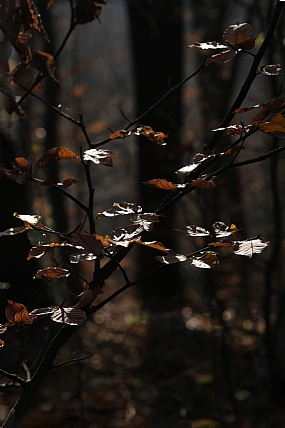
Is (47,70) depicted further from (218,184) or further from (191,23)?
(191,23)

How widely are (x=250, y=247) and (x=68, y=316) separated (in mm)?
475

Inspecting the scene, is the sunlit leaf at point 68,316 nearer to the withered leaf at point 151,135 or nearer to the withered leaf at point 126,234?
the withered leaf at point 126,234

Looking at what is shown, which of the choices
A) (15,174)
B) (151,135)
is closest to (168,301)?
(151,135)

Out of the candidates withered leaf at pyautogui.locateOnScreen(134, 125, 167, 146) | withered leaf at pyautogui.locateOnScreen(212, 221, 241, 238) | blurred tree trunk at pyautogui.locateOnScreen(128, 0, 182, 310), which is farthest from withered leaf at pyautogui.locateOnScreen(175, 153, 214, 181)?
blurred tree trunk at pyautogui.locateOnScreen(128, 0, 182, 310)

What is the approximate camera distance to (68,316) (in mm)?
1239

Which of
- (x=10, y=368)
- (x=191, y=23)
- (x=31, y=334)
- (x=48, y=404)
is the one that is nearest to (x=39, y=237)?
(x=10, y=368)

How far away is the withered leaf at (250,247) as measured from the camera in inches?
47.0

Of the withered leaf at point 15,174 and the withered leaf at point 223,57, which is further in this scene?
the withered leaf at point 223,57

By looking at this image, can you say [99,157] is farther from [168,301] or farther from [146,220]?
[168,301]

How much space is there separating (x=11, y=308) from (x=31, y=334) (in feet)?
13.4

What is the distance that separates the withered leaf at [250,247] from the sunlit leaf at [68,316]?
41 centimetres

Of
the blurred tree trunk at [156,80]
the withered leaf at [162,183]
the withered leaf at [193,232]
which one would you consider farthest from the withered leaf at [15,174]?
the blurred tree trunk at [156,80]

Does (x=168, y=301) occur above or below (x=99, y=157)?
below

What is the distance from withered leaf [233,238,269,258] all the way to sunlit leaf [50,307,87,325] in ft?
1.33
